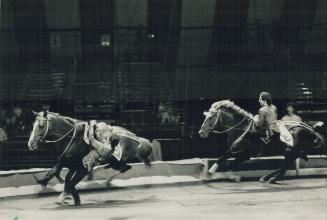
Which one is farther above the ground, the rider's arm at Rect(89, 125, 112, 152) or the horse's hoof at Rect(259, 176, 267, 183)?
the rider's arm at Rect(89, 125, 112, 152)

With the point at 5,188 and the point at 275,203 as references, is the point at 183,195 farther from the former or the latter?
the point at 5,188

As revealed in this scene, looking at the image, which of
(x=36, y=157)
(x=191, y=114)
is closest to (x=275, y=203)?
(x=191, y=114)

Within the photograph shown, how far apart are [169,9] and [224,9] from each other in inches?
27.9

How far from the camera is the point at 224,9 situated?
7590 mm

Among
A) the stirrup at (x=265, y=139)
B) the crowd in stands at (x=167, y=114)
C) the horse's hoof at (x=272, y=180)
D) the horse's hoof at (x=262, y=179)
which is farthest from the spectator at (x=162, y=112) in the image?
the horse's hoof at (x=272, y=180)

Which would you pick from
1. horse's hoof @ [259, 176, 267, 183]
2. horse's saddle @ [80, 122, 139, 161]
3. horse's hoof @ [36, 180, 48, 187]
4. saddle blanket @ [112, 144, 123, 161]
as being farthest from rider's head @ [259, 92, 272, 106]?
horse's hoof @ [36, 180, 48, 187]

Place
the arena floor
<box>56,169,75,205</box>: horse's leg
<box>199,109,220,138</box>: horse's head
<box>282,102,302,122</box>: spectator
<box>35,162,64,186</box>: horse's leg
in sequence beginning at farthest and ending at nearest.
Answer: <box>282,102,302,122</box>: spectator
<box>199,109,220,138</box>: horse's head
<box>35,162,64,186</box>: horse's leg
<box>56,169,75,205</box>: horse's leg
the arena floor

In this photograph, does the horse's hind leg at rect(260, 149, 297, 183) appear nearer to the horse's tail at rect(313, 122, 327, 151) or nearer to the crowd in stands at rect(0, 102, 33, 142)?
the horse's tail at rect(313, 122, 327, 151)

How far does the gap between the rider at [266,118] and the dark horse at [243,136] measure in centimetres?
8

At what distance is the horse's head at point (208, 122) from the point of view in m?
7.58

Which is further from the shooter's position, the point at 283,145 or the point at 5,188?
the point at 283,145

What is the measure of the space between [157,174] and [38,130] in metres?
1.59

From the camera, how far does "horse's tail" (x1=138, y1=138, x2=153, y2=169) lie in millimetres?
7500

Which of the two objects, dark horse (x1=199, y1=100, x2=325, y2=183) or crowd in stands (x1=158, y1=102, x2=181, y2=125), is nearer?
crowd in stands (x1=158, y1=102, x2=181, y2=125)
